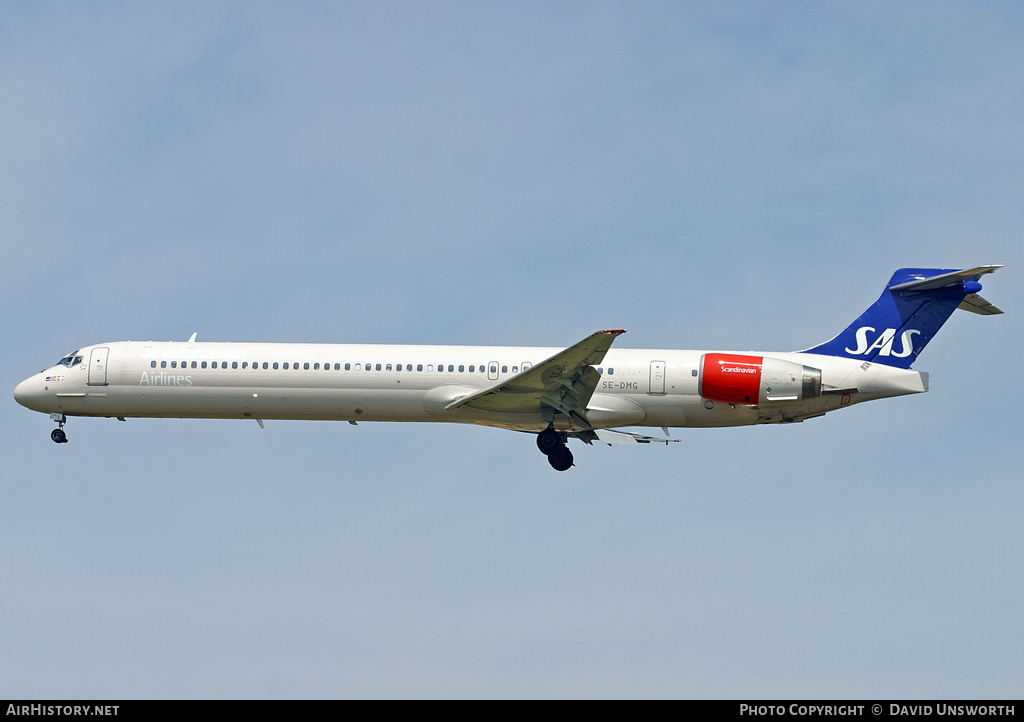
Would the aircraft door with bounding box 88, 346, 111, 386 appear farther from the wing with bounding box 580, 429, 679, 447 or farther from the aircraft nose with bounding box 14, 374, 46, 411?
the wing with bounding box 580, 429, 679, 447

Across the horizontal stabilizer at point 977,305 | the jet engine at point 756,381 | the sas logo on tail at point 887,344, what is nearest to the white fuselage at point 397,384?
the jet engine at point 756,381

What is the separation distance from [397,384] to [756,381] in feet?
33.7

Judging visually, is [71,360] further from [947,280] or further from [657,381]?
[947,280]

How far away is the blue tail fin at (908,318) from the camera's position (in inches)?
1282

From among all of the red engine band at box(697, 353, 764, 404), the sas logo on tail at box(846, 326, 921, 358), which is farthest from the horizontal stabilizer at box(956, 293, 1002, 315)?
the red engine band at box(697, 353, 764, 404)

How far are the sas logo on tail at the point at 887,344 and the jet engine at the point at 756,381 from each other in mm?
2009

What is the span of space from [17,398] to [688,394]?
20.7m

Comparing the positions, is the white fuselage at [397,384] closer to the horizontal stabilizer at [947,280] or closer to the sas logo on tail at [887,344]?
the sas logo on tail at [887,344]

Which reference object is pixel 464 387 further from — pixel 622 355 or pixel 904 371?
pixel 904 371
